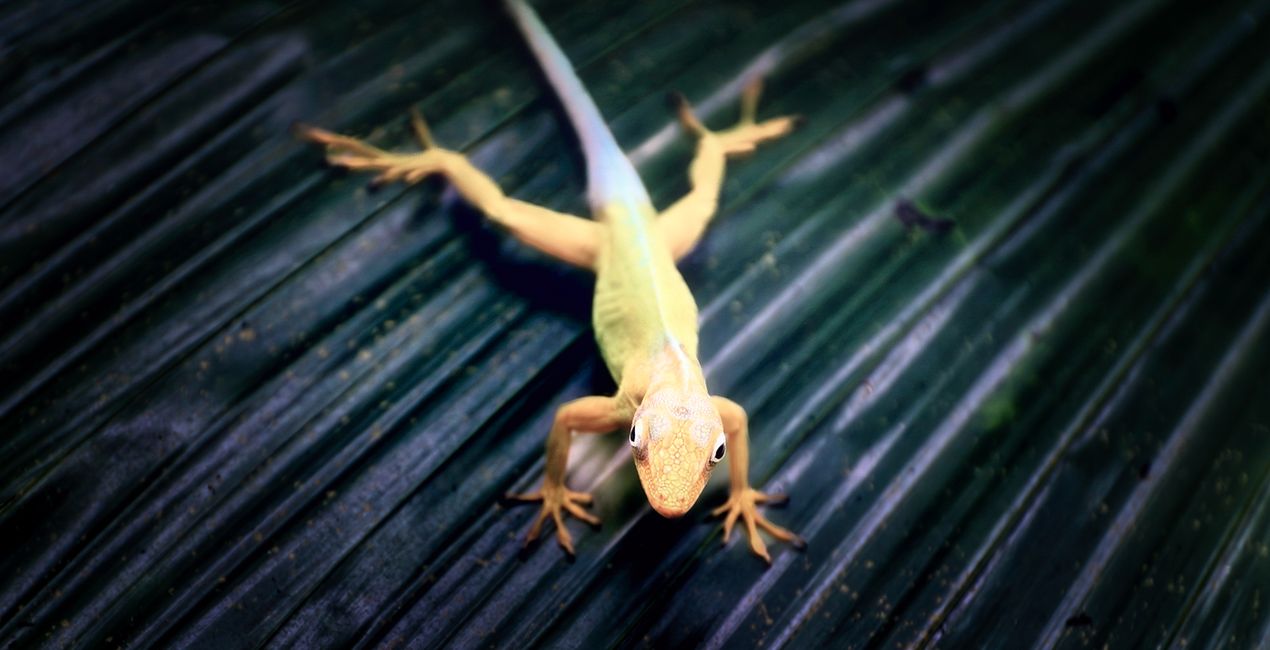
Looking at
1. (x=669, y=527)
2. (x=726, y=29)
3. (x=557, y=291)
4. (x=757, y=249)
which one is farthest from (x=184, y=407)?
(x=726, y=29)

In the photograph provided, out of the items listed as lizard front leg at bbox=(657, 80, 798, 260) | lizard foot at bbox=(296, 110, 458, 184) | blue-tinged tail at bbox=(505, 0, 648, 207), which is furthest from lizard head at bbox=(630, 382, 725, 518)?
lizard foot at bbox=(296, 110, 458, 184)

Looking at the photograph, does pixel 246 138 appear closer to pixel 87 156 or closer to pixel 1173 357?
pixel 87 156

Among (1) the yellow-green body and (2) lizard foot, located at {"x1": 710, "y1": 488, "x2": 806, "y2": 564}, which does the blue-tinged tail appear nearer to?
(1) the yellow-green body

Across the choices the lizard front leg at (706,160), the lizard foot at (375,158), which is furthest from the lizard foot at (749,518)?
the lizard foot at (375,158)

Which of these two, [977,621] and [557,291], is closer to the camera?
[977,621]

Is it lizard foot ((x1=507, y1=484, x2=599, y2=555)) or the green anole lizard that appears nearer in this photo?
the green anole lizard
